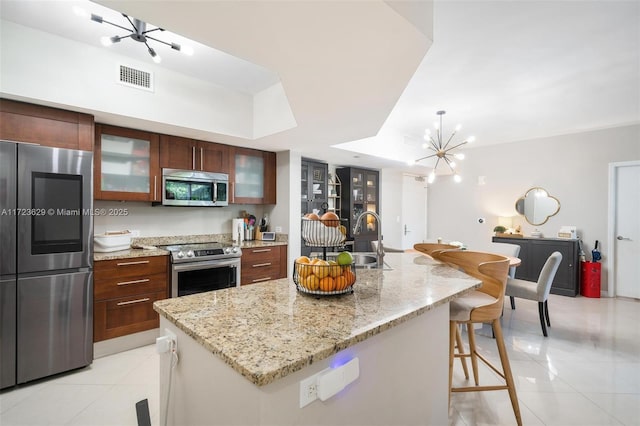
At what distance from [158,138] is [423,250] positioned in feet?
9.60

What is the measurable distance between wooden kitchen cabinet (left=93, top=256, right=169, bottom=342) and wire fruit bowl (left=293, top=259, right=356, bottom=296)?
2218 millimetres

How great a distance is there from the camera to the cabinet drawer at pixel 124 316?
2598 millimetres

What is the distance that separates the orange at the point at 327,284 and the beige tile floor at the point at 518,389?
54.2 inches

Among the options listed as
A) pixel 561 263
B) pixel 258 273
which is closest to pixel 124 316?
pixel 258 273

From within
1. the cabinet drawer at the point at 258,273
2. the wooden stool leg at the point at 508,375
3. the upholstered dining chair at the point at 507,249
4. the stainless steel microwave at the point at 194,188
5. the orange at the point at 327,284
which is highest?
the stainless steel microwave at the point at 194,188

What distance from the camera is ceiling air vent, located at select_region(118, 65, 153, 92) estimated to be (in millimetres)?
2594

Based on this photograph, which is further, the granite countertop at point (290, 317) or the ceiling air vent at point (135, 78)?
the ceiling air vent at point (135, 78)

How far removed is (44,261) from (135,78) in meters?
1.68

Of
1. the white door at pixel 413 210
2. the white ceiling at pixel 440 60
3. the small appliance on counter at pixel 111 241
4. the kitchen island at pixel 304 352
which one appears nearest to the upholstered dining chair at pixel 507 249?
the white ceiling at pixel 440 60

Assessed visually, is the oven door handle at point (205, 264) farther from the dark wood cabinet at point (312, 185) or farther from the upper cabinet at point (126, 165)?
the dark wood cabinet at point (312, 185)

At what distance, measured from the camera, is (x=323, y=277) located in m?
1.26

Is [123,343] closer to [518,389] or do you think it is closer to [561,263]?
[518,389]

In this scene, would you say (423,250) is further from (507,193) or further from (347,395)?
(507,193)

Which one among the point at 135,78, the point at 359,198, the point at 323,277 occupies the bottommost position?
the point at 323,277
